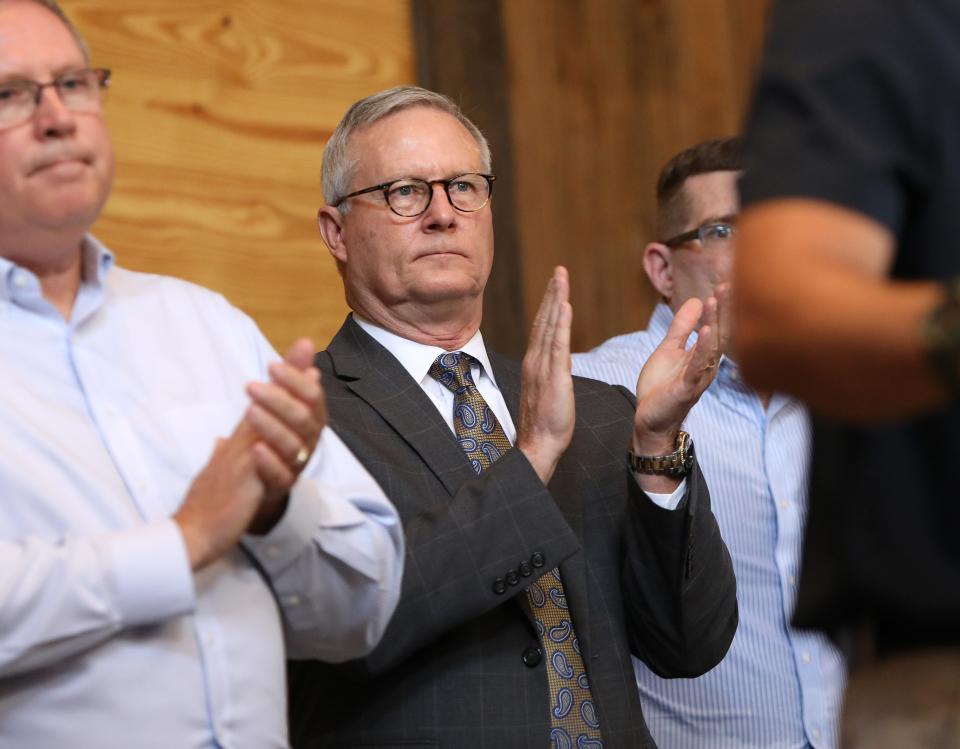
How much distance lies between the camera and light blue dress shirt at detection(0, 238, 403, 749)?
1314mm

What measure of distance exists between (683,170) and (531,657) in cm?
136

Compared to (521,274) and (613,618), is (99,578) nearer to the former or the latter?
(613,618)

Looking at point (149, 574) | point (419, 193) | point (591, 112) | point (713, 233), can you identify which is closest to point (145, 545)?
point (149, 574)

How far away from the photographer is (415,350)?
209 cm

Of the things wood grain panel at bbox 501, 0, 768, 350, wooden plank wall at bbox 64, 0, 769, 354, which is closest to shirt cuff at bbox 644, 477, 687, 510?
wooden plank wall at bbox 64, 0, 769, 354

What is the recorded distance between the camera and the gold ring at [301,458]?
1401 mm

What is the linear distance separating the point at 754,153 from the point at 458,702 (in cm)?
101

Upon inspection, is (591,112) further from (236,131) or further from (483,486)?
(483,486)

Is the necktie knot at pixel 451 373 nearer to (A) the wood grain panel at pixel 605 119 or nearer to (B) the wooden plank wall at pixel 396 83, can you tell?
(B) the wooden plank wall at pixel 396 83

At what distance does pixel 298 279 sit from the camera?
301cm

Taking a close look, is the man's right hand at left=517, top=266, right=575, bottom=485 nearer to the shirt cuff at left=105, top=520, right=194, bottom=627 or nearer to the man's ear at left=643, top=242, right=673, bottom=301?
the shirt cuff at left=105, top=520, right=194, bottom=627

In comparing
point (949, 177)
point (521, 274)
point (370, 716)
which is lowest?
point (370, 716)

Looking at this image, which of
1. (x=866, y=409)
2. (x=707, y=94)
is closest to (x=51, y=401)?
(x=866, y=409)

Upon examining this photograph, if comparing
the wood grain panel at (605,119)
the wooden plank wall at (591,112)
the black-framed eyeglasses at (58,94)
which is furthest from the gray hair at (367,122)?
the wood grain panel at (605,119)
